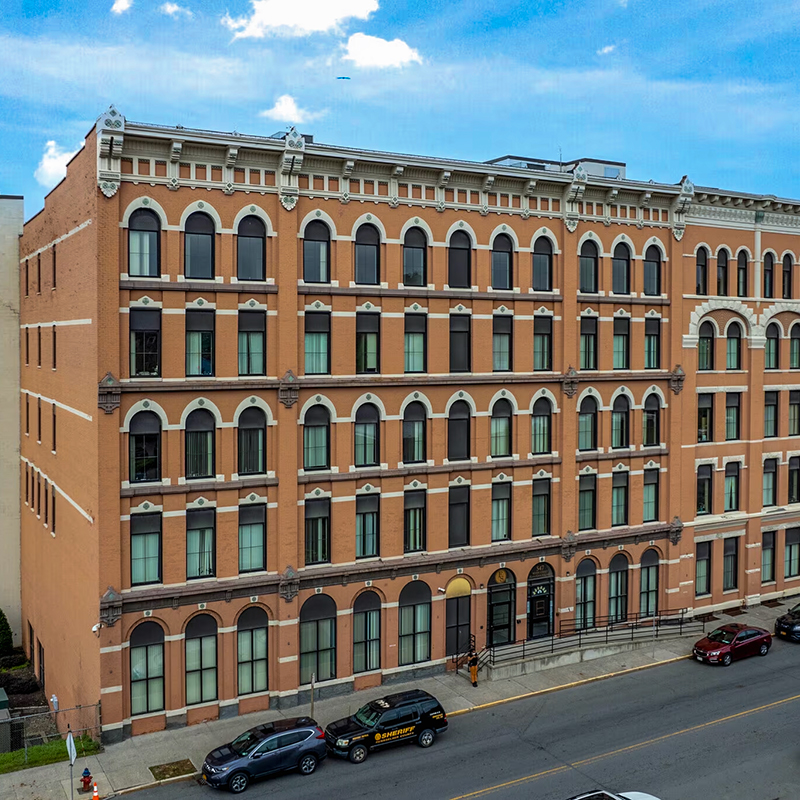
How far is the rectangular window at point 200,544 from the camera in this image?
3091cm

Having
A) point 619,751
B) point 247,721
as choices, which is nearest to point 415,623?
point 247,721

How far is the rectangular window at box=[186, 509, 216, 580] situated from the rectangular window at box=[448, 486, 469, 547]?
31.6ft

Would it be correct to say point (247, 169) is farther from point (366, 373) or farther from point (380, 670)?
point (380, 670)

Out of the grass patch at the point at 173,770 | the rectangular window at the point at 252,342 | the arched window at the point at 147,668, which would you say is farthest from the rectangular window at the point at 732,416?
the grass patch at the point at 173,770

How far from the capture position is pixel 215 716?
3109 cm

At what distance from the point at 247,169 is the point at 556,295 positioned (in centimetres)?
1388

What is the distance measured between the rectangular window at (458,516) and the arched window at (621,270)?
37.6 ft

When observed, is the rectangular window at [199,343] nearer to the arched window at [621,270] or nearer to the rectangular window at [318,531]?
the rectangular window at [318,531]

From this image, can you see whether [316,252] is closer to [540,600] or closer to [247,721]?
[247,721]

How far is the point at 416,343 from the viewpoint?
3481 cm

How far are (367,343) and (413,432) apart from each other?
155 inches

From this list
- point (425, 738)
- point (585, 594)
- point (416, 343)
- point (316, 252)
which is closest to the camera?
point (425, 738)

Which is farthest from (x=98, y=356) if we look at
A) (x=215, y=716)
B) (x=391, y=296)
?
(x=215, y=716)

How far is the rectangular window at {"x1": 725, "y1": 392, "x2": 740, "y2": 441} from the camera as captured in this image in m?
43.5
